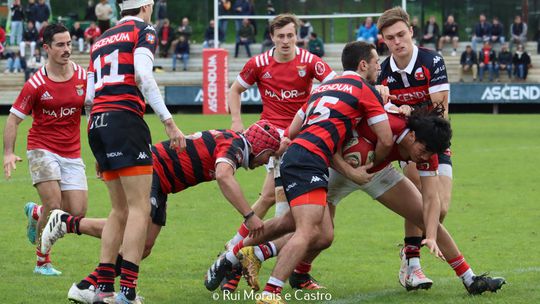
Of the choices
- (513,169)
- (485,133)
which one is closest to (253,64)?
(513,169)

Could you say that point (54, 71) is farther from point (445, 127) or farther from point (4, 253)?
point (445, 127)

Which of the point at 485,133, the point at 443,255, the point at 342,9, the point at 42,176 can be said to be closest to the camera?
the point at 443,255

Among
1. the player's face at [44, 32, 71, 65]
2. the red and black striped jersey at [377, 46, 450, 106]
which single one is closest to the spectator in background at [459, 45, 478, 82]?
the red and black striped jersey at [377, 46, 450, 106]

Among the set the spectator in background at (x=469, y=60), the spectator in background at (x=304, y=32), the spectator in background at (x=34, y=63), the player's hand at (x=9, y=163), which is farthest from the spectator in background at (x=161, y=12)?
the player's hand at (x=9, y=163)

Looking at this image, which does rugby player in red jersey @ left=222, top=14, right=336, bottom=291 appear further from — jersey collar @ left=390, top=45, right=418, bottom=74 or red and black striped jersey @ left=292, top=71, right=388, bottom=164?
red and black striped jersey @ left=292, top=71, right=388, bottom=164

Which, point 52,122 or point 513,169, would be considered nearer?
point 52,122

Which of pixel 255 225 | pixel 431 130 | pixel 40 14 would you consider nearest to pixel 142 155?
pixel 255 225

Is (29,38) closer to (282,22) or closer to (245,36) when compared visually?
(245,36)

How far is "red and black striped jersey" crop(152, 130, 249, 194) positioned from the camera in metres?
8.03

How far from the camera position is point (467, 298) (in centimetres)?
797

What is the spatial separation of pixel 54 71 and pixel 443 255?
157 inches

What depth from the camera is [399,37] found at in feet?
28.7

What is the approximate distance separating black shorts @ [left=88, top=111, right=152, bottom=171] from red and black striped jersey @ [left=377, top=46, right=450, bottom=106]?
2.49 metres

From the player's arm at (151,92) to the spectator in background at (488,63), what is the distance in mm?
30013
